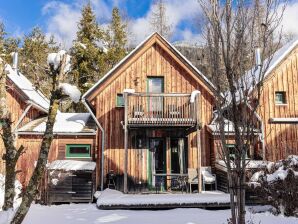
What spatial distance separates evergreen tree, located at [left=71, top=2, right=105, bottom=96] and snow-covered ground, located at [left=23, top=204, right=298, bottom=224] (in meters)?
16.5

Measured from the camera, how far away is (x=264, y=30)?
5.78 m

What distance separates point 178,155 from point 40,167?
32.4ft

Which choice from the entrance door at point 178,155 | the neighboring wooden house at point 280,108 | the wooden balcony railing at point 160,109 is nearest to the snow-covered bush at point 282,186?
the wooden balcony railing at point 160,109

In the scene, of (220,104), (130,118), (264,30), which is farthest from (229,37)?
(130,118)

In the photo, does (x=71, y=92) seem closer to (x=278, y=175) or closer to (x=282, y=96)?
(x=278, y=175)

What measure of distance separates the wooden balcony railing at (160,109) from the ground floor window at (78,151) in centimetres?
324

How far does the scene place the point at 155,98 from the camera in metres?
15.7

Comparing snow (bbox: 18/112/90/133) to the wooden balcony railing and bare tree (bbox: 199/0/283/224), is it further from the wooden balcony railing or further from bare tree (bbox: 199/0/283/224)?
bare tree (bbox: 199/0/283/224)

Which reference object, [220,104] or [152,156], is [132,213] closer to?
[152,156]

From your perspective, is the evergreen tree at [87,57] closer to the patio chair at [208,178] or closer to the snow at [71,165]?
the snow at [71,165]

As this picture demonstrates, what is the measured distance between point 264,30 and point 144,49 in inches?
431

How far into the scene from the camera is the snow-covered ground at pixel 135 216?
10133 mm

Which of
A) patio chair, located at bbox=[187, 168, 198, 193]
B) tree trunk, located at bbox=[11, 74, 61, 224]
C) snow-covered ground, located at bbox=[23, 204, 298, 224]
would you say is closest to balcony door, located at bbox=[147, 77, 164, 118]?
patio chair, located at bbox=[187, 168, 198, 193]

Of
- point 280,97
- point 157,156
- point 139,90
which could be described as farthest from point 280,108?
point 139,90
